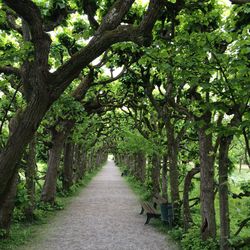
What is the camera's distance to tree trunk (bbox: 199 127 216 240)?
8.26m

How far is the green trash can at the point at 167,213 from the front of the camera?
11.9 metres

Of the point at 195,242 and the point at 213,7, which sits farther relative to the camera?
the point at 195,242

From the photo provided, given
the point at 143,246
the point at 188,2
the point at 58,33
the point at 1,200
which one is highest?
the point at 58,33

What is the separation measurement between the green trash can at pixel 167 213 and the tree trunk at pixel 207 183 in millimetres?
3405

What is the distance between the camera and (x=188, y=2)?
712cm

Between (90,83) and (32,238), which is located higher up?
(90,83)

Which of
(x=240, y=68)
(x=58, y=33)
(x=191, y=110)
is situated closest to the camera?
(x=240, y=68)

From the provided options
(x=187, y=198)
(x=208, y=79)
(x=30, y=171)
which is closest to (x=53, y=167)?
(x=30, y=171)

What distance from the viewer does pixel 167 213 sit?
12156 millimetres

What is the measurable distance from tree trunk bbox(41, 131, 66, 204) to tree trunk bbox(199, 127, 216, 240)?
30.3ft

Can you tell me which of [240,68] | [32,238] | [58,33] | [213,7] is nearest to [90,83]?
[58,33]

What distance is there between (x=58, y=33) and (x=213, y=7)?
6221 millimetres

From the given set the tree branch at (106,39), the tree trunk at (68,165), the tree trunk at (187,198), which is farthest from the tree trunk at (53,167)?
the tree branch at (106,39)

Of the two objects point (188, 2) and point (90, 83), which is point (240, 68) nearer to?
point (188, 2)
